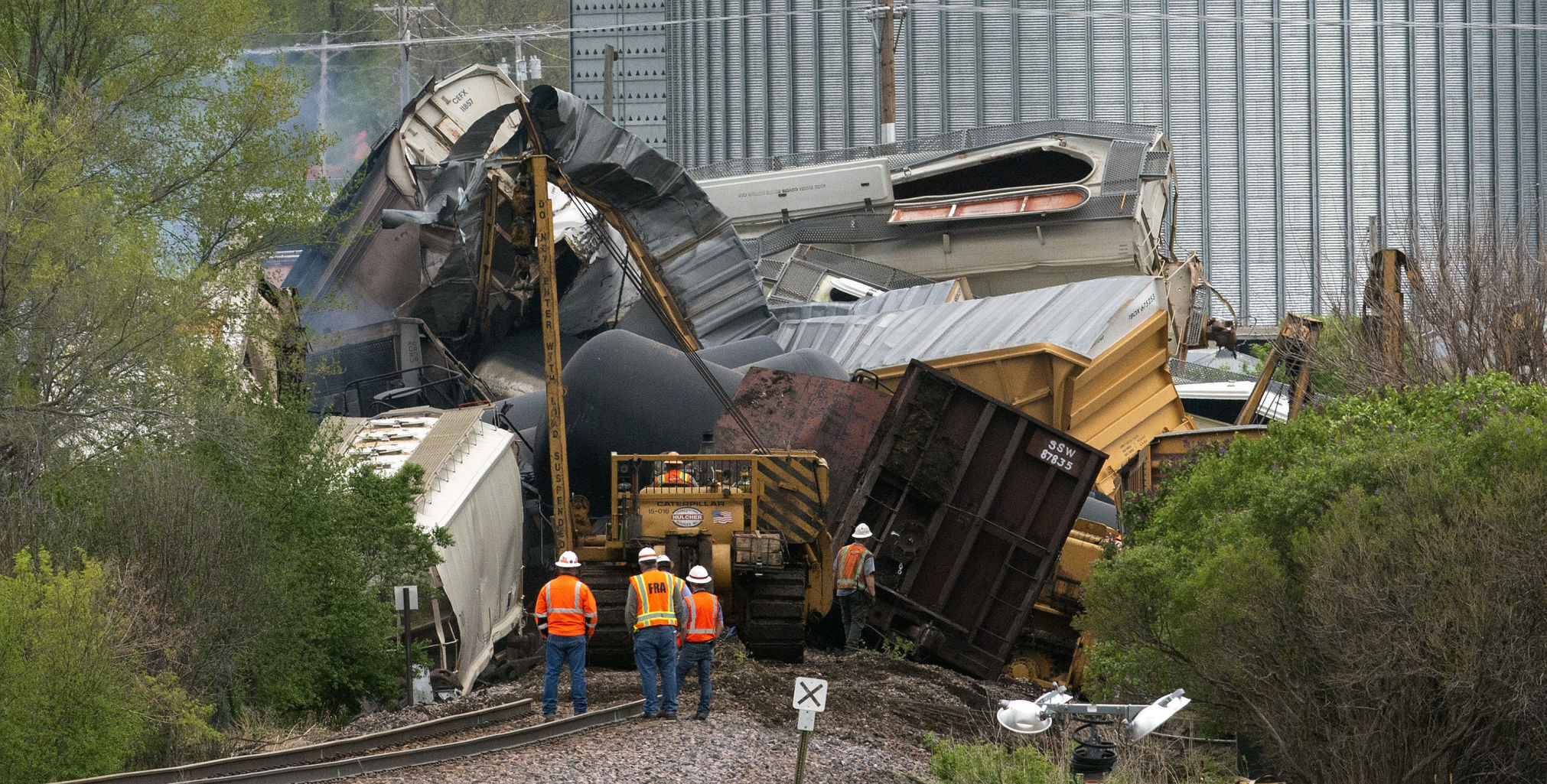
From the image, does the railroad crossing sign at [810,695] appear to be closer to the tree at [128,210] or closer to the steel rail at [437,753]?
the steel rail at [437,753]

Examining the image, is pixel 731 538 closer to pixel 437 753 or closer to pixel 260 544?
pixel 260 544

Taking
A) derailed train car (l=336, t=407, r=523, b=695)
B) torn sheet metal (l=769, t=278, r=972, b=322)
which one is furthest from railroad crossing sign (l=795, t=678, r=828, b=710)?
torn sheet metal (l=769, t=278, r=972, b=322)

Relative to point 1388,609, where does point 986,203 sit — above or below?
above

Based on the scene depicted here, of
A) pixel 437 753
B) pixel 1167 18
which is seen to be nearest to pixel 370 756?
pixel 437 753

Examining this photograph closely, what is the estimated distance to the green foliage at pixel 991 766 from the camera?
37.4 feet

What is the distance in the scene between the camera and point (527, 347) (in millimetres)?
27281

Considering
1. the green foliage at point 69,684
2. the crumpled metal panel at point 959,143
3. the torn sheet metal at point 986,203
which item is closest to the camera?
the green foliage at point 69,684

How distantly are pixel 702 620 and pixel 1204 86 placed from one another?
41.4m

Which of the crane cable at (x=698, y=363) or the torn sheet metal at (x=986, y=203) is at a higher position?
the torn sheet metal at (x=986, y=203)

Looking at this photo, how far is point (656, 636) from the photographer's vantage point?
13031mm

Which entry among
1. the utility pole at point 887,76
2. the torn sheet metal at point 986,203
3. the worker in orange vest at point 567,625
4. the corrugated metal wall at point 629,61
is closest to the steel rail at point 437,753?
the worker in orange vest at point 567,625

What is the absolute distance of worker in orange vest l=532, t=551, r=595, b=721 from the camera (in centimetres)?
1313

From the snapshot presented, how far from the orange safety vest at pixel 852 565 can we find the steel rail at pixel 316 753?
4378 mm

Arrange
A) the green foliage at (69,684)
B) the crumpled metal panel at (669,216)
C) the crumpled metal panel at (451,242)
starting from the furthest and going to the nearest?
the crumpled metal panel at (669,216)
the crumpled metal panel at (451,242)
the green foliage at (69,684)
